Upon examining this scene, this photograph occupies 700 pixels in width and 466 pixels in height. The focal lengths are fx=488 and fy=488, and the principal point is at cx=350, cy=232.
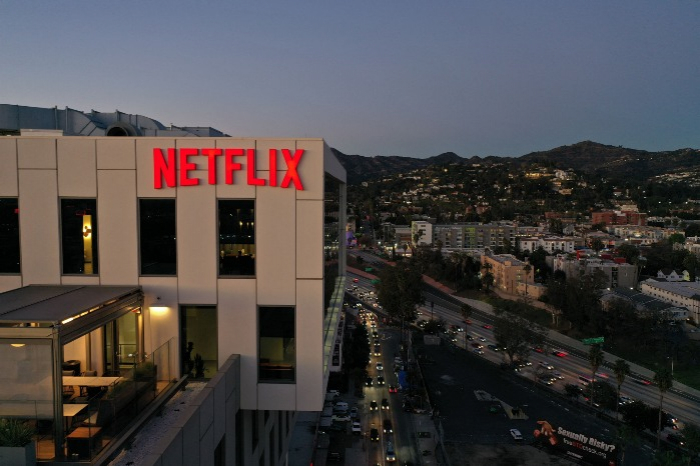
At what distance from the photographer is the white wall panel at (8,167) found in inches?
323

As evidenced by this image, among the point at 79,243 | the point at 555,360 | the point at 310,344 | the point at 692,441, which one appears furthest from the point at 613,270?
the point at 79,243

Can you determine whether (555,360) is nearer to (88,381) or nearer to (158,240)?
(158,240)

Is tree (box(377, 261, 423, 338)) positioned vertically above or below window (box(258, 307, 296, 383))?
below

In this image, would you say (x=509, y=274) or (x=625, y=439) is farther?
(x=509, y=274)

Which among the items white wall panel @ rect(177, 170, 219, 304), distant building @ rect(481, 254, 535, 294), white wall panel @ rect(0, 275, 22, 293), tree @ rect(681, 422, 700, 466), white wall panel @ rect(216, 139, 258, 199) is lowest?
tree @ rect(681, 422, 700, 466)

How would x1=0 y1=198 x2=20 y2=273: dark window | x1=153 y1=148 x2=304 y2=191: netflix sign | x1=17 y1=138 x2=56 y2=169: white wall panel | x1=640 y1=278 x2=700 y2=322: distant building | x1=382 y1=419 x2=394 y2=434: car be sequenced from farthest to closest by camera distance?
x1=640 y1=278 x2=700 y2=322: distant building
x1=382 y1=419 x2=394 y2=434: car
x1=0 y1=198 x2=20 y2=273: dark window
x1=17 y1=138 x2=56 y2=169: white wall panel
x1=153 y1=148 x2=304 y2=191: netflix sign

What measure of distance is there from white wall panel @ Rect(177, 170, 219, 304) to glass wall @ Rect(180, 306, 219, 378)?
0.21 m

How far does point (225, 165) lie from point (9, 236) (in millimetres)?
3984

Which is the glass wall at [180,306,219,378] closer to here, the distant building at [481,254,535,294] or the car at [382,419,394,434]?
the car at [382,419,394,434]

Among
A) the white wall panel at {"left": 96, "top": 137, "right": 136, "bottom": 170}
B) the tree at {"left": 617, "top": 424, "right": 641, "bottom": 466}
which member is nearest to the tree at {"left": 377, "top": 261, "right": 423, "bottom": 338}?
the tree at {"left": 617, "top": 424, "right": 641, "bottom": 466}

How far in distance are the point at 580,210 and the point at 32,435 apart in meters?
187

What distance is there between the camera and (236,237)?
8375mm

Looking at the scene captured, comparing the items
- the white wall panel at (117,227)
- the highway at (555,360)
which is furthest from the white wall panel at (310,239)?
the highway at (555,360)

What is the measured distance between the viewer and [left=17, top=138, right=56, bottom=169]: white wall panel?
8195 millimetres
